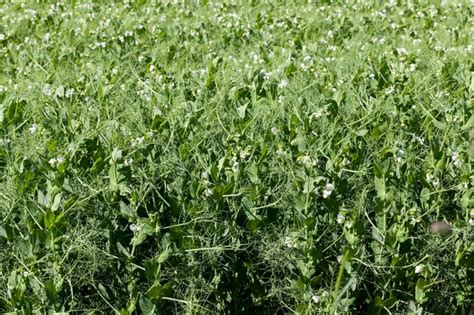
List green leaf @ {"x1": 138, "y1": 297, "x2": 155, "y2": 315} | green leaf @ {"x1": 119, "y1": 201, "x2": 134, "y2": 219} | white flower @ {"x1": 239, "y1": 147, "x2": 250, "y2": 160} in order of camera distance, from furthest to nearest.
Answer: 1. white flower @ {"x1": 239, "y1": 147, "x2": 250, "y2": 160}
2. green leaf @ {"x1": 119, "y1": 201, "x2": 134, "y2": 219}
3. green leaf @ {"x1": 138, "y1": 297, "x2": 155, "y2": 315}

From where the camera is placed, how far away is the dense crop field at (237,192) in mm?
3225

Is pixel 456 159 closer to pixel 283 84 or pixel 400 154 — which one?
pixel 400 154

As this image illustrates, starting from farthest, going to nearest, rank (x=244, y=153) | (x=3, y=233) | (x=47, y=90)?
(x=47, y=90) → (x=244, y=153) → (x=3, y=233)

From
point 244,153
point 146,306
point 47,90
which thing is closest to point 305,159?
point 244,153

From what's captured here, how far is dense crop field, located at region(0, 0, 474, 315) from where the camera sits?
322 cm

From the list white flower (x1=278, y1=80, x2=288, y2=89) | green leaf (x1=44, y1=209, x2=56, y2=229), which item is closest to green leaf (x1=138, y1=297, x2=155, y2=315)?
green leaf (x1=44, y1=209, x2=56, y2=229)

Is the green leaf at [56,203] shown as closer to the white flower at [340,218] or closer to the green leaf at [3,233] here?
the green leaf at [3,233]

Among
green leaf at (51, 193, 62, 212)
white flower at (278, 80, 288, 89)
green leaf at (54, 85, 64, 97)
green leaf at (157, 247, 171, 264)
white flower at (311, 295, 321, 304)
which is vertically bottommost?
white flower at (278, 80, 288, 89)

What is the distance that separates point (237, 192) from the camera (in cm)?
343

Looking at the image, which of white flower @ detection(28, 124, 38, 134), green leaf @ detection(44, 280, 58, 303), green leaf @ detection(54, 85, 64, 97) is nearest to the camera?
green leaf @ detection(44, 280, 58, 303)

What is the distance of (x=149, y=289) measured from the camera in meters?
3.13

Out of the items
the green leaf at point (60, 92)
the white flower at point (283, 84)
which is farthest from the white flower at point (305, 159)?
the green leaf at point (60, 92)

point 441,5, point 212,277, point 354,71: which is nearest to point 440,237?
point 212,277

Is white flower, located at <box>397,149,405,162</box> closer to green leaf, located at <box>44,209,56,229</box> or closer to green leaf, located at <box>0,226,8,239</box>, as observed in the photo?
green leaf, located at <box>44,209,56,229</box>
